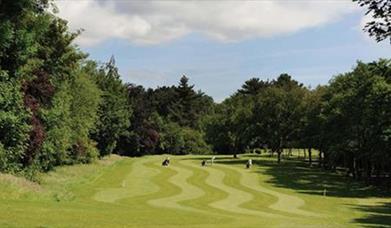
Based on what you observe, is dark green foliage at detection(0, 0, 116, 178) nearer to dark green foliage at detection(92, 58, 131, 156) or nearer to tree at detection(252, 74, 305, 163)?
dark green foliage at detection(92, 58, 131, 156)

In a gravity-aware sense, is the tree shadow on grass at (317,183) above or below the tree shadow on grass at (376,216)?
above

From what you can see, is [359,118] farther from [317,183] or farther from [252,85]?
[252,85]

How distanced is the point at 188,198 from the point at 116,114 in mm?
47135

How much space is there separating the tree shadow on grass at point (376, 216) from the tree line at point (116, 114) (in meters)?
8.92

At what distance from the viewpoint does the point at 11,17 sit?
3775 cm

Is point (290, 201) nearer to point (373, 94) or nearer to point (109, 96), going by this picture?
point (373, 94)

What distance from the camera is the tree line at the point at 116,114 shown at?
3997 centimetres

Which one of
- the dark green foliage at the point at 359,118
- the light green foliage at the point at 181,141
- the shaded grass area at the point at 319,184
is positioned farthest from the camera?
the light green foliage at the point at 181,141

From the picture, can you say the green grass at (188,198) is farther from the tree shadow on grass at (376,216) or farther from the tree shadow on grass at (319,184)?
the tree shadow on grass at (319,184)

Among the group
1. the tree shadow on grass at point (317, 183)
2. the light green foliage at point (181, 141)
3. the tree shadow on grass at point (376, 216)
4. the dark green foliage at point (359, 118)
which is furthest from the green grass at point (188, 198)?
the light green foliage at point (181, 141)

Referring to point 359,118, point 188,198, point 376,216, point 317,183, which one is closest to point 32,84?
point 188,198

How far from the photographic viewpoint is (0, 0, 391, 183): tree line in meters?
40.0

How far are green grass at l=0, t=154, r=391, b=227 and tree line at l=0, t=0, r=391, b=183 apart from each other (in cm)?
363

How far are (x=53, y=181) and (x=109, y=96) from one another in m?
43.1
